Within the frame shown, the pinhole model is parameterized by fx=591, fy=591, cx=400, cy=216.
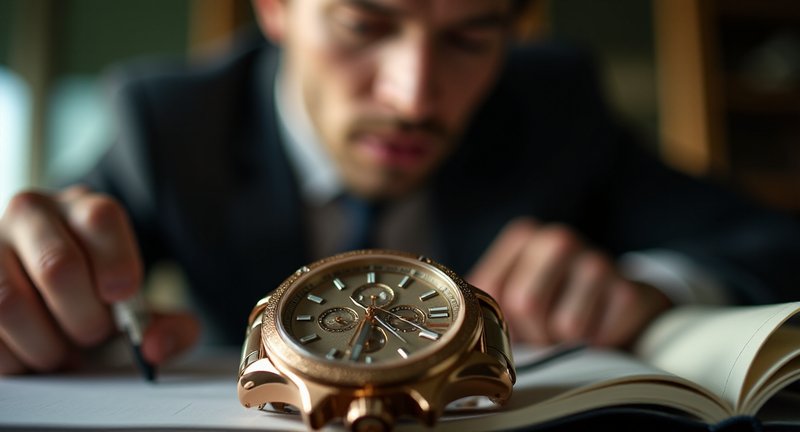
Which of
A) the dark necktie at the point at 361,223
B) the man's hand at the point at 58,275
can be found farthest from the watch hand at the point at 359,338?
the dark necktie at the point at 361,223

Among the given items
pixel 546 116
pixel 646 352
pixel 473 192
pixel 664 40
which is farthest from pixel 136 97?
pixel 664 40

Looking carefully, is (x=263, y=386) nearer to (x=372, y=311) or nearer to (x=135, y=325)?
(x=372, y=311)

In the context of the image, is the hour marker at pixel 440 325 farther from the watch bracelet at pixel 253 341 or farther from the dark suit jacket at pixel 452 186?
the dark suit jacket at pixel 452 186

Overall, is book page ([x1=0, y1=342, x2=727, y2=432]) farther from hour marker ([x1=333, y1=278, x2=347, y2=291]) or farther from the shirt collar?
the shirt collar

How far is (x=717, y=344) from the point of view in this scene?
0.43m

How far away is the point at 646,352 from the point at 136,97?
2.77 feet

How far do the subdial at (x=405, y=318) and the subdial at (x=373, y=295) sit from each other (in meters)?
0.01

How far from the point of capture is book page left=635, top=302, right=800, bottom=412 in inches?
14.3

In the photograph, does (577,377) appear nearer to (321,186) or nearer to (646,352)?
(646,352)

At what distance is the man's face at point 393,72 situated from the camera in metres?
0.70

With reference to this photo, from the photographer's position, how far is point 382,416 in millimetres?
286

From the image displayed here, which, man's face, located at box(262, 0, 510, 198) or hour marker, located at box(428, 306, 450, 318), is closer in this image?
hour marker, located at box(428, 306, 450, 318)

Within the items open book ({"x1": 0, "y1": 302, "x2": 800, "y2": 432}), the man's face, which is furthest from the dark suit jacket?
open book ({"x1": 0, "y1": 302, "x2": 800, "y2": 432})

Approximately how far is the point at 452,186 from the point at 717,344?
636 mm
